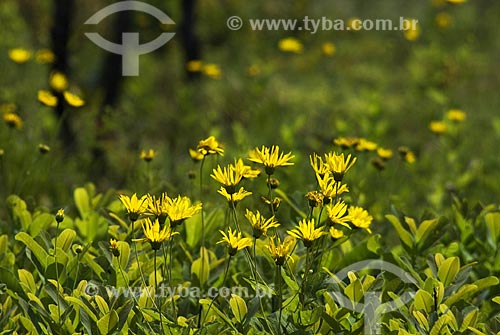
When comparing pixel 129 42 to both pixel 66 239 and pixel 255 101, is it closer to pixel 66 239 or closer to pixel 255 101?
pixel 255 101

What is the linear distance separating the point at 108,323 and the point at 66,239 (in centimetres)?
40

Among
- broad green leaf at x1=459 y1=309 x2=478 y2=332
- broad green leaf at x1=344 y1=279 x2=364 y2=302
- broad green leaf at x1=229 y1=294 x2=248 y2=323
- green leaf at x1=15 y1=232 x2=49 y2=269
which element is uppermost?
green leaf at x1=15 y1=232 x2=49 y2=269

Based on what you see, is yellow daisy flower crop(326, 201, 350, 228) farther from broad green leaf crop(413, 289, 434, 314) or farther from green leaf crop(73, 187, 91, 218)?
green leaf crop(73, 187, 91, 218)

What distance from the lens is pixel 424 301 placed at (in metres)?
1.57

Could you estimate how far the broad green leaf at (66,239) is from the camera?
1.77 m

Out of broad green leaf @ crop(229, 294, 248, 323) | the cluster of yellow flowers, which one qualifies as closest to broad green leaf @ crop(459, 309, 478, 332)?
the cluster of yellow flowers

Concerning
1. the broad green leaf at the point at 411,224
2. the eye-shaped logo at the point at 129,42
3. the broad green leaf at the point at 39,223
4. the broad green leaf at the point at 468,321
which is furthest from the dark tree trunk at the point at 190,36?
the broad green leaf at the point at 468,321

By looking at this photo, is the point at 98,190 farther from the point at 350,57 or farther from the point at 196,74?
the point at 350,57

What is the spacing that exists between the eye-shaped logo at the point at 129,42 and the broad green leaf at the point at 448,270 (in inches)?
127

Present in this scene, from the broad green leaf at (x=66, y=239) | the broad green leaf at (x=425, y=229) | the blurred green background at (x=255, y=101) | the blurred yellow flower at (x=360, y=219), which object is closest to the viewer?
the blurred yellow flower at (x=360, y=219)

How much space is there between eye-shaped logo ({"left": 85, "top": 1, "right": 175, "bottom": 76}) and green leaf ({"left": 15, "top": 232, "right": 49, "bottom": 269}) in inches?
120

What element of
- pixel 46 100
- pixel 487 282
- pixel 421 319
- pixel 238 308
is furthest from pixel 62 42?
pixel 421 319

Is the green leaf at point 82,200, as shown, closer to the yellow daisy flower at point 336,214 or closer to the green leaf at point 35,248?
the green leaf at point 35,248

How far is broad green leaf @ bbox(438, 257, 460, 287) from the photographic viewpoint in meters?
1.69
